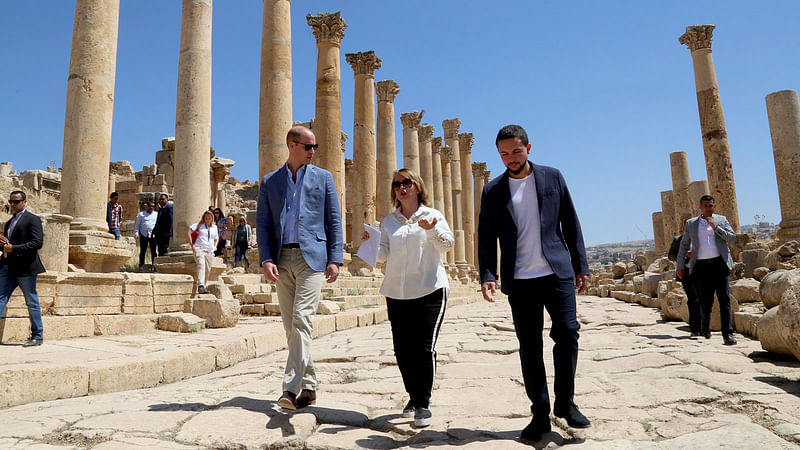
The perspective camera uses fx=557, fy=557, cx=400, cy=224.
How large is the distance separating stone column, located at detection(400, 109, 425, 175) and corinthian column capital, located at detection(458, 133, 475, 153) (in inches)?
356

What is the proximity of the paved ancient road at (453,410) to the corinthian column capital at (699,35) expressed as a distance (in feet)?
59.7

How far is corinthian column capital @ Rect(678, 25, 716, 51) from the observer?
66.9 feet

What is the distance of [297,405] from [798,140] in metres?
19.6

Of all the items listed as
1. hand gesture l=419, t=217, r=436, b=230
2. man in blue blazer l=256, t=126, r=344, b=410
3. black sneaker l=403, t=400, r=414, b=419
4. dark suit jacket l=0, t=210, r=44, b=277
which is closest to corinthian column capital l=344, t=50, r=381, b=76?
dark suit jacket l=0, t=210, r=44, b=277

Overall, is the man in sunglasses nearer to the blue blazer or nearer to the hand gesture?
the blue blazer

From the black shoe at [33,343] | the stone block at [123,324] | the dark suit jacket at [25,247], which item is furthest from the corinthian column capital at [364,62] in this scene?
the black shoe at [33,343]

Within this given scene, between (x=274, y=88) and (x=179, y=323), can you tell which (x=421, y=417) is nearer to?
(x=179, y=323)

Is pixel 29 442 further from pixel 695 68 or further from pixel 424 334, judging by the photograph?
pixel 695 68

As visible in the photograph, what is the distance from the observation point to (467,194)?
36344 millimetres

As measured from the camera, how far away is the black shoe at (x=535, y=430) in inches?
118

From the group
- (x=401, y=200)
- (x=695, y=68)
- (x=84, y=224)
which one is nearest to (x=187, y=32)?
(x=84, y=224)

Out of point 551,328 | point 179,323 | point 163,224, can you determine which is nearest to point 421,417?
point 551,328

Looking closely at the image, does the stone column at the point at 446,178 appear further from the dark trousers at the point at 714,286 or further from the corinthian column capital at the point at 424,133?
the dark trousers at the point at 714,286

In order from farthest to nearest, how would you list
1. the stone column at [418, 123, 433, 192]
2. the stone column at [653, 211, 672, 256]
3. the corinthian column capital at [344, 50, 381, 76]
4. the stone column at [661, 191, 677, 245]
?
1. the stone column at [418, 123, 433, 192]
2. the stone column at [653, 211, 672, 256]
3. the stone column at [661, 191, 677, 245]
4. the corinthian column capital at [344, 50, 381, 76]
